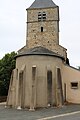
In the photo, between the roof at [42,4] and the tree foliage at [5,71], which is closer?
A: the tree foliage at [5,71]

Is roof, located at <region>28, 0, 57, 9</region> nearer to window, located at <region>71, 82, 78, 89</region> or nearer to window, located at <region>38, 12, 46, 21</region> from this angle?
window, located at <region>38, 12, 46, 21</region>

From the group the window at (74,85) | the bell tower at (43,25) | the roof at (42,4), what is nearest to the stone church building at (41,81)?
the window at (74,85)

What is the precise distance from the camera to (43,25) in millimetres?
43031

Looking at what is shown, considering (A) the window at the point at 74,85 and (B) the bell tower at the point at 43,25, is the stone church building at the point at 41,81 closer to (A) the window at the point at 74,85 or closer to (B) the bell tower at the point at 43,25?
(A) the window at the point at 74,85

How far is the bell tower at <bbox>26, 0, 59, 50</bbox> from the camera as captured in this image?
137 feet

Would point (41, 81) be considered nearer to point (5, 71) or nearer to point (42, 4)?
point (5, 71)

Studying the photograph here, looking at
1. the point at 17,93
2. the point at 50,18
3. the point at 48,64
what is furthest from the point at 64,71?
the point at 50,18

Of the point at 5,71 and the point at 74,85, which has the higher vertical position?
the point at 5,71

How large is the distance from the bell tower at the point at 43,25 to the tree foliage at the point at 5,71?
450 cm

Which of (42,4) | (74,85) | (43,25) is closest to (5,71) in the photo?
(43,25)

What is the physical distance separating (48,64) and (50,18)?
21.8m

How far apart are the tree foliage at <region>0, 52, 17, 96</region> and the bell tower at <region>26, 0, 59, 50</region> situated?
4.50 metres

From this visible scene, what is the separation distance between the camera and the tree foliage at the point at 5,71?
1628 inches

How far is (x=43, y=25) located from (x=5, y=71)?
31.8 feet
